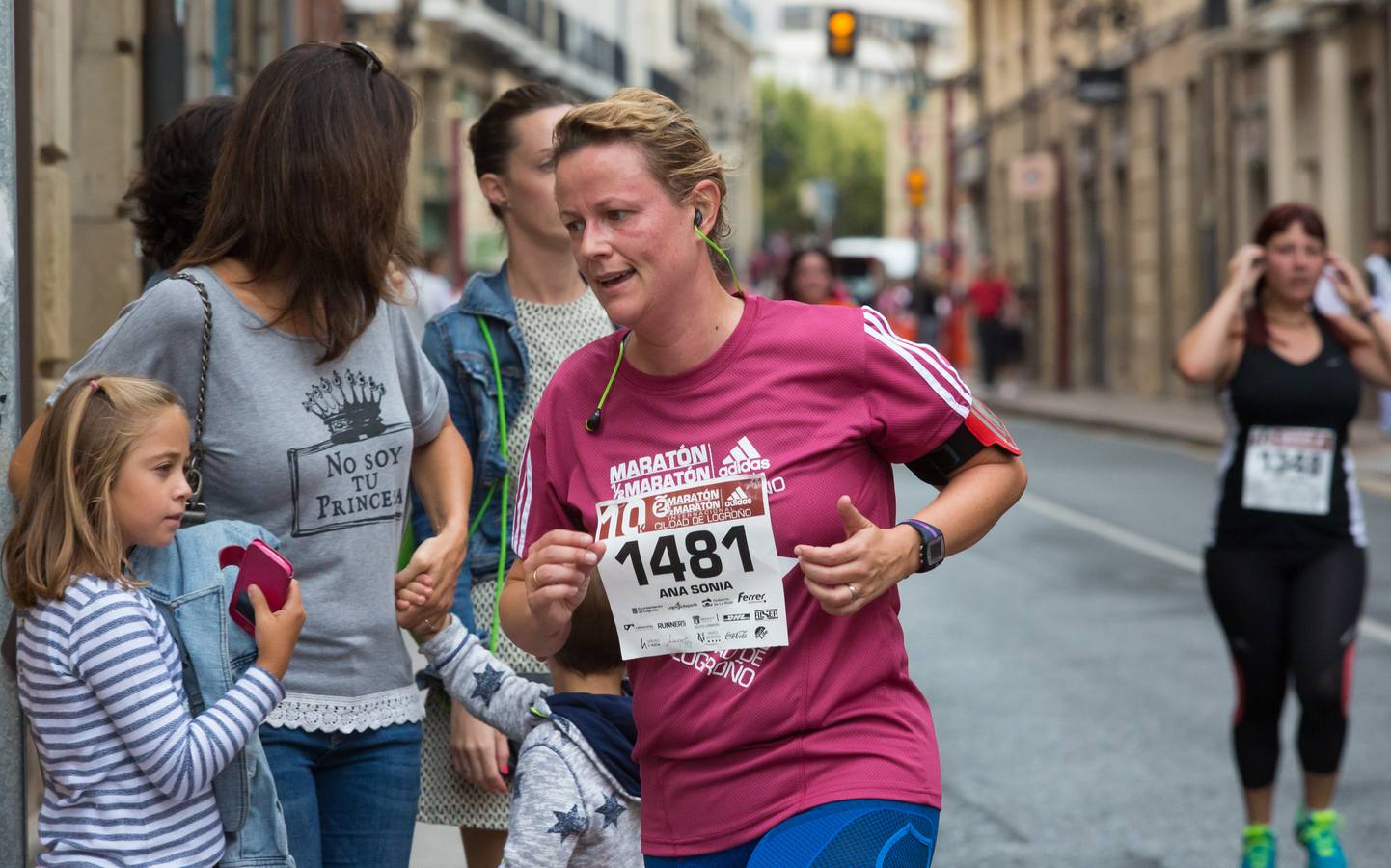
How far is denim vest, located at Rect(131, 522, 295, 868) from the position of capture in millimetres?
3250

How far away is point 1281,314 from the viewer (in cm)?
688

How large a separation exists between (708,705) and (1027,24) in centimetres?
4042

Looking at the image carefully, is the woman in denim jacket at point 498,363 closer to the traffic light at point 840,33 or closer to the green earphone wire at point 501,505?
the green earphone wire at point 501,505

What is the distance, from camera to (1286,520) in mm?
6527

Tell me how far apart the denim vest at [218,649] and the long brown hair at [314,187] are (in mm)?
436

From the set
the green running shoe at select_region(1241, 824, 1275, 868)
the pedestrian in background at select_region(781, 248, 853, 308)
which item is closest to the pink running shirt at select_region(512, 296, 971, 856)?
the green running shoe at select_region(1241, 824, 1275, 868)

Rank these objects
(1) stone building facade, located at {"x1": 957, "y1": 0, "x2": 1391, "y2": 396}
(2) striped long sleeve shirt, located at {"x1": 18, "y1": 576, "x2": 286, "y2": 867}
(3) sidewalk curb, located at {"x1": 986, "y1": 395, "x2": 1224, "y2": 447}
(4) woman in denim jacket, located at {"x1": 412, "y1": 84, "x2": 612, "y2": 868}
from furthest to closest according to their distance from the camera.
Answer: (1) stone building facade, located at {"x1": 957, "y1": 0, "x2": 1391, "y2": 396}, (3) sidewalk curb, located at {"x1": 986, "y1": 395, "x2": 1224, "y2": 447}, (4) woman in denim jacket, located at {"x1": 412, "y1": 84, "x2": 612, "y2": 868}, (2) striped long sleeve shirt, located at {"x1": 18, "y1": 576, "x2": 286, "y2": 867}

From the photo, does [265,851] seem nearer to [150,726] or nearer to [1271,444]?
[150,726]

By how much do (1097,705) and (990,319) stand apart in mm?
25872

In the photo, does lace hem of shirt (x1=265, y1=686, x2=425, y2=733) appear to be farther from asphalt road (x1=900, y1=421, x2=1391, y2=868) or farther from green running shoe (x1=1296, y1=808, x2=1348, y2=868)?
green running shoe (x1=1296, y1=808, x2=1348, y2=868)

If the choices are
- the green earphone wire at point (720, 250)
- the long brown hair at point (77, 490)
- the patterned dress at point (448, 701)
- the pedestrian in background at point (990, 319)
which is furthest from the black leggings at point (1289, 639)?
the pedestrian in background at point (990, 319)

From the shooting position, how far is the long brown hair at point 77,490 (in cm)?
315

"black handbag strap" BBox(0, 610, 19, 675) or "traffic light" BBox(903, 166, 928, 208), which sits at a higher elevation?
"traffic light" BBox(903, 166, 928, 208)

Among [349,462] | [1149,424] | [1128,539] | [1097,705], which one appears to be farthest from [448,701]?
[1149,424]
